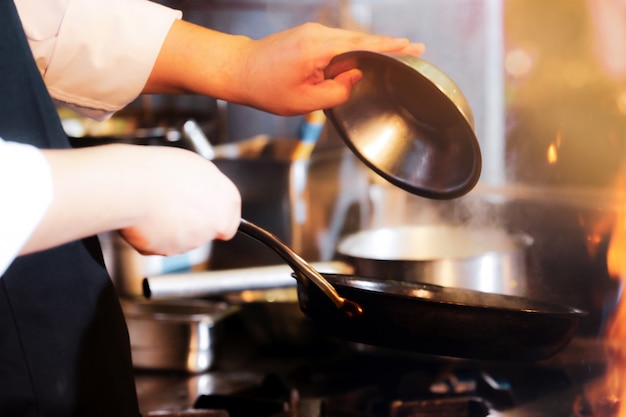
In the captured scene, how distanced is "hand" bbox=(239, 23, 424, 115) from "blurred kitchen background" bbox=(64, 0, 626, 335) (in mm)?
398

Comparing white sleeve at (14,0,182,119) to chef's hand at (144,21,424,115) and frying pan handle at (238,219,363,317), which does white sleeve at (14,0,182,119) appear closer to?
chef's hand at (144,21,424,115)

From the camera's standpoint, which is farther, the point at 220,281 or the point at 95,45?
the point at 220,281

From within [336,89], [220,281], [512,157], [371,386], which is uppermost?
[336,89]

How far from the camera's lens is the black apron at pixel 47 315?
711 mm

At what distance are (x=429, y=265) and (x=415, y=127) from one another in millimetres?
183

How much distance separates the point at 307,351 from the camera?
1.18 meters

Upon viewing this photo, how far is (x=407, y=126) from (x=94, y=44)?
1.19ft

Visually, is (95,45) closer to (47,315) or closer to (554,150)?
(47,315)

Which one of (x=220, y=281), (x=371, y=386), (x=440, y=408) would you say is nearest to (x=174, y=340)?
(x=220, y=281)

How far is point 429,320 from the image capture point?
0.76m

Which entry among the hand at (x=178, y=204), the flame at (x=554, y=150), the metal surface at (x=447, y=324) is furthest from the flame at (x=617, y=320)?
the hand at (x=178, y=204)

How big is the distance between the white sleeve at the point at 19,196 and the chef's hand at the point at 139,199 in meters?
0.01

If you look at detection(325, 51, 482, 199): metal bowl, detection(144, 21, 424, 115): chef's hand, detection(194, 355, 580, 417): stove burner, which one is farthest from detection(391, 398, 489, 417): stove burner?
detection(144, 21, 424, 115): chef's hand

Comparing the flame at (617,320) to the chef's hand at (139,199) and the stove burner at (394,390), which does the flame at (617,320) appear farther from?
the chef's hand at (139,199)
